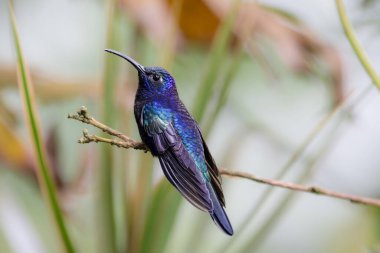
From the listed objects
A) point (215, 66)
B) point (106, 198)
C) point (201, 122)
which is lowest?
point (106, 198)

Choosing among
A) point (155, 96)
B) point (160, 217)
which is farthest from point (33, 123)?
point (160, 217)

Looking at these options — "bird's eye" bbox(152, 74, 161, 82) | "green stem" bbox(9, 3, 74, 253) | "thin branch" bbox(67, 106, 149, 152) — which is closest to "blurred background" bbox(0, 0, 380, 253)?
"green stem" bbox(9, 3, 74, 253)

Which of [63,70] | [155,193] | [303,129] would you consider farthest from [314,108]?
[155,193]

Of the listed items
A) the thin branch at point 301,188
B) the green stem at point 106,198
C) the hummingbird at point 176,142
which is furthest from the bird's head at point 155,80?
the green stem at point 106,198

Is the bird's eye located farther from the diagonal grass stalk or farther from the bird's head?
the diagonal grass stalk

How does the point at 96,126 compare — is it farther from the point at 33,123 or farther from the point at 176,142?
the point at 33,123

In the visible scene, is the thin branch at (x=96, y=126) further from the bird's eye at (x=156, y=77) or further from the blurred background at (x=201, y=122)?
the blurred background at (x=201, y=122)

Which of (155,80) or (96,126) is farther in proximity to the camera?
(155,80)

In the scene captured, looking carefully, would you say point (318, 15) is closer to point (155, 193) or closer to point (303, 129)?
point (303, 129)
